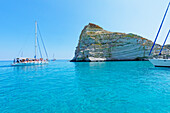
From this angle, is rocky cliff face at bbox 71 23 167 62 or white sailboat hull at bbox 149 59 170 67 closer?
white sailboat hull at bbox 149 59 170 67

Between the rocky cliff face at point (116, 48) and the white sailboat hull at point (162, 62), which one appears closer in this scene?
Answer: the white sailboat hull at point (162, 62)

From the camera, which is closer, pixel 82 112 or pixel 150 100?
pixel 82 112

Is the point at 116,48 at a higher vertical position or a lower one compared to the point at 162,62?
higher

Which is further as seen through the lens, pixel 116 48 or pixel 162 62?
pixel 116 48

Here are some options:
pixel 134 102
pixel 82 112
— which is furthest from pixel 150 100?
pixel 82 112

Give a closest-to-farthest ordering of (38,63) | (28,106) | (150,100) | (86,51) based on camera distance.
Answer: (28,106) < (150,100) < (38,63) < (86,51)

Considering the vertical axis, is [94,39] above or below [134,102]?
above

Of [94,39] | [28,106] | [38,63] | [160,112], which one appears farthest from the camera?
[94,39]

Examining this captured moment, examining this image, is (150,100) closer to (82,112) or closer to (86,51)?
(82,112)

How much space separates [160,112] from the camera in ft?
14.4

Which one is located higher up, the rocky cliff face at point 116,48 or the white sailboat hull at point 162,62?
the rocky cliff face at point 116,48

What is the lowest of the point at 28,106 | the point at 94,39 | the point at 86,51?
the point at 28,106

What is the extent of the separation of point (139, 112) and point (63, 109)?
12.7 ft

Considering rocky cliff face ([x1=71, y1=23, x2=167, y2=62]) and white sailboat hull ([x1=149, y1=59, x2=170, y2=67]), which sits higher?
rocky cliff face ([x1=71, y1=23, x2=167, y2=62])
